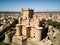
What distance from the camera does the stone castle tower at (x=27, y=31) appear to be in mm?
15297

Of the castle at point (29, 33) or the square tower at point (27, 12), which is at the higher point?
the square tower at point (27, 12)

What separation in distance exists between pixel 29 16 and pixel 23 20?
1472 millimetres

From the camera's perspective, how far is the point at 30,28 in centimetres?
1722

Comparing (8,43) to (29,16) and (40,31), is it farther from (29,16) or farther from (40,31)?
(29,16)

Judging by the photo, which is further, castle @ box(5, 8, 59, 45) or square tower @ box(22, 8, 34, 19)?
square tower @ box(22, 8, 34, 19)

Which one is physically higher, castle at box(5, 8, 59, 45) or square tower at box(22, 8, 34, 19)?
square tower at box(22, 8, 34, 19)

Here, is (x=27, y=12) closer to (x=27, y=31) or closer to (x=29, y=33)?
(x=27, y=31)

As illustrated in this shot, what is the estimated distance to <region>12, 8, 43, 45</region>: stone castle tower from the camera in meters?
15.3

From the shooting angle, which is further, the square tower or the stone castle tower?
the square tower

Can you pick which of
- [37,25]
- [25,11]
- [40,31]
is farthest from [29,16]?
[40,31]

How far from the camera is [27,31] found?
17062mm

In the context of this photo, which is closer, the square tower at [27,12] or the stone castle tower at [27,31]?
the stone castle tower at [27,31]

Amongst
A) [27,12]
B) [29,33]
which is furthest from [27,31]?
[27,12]

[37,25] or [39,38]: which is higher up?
[37,25]
